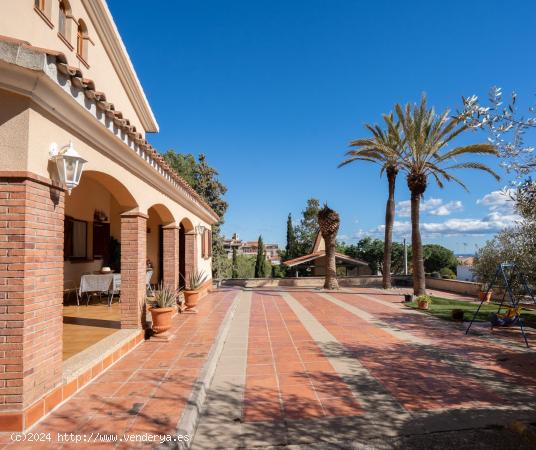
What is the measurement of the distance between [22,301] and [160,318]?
3.53 meters

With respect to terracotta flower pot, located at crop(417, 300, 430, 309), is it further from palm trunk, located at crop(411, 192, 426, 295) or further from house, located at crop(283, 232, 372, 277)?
house, located at crop(283, 232, 372, 277)

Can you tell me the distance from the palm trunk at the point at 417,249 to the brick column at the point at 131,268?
13.0m

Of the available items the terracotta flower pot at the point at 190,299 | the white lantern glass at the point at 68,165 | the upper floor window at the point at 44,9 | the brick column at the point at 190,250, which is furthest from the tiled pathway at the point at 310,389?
the upper floor window at the point at 44,9

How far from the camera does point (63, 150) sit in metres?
4.10

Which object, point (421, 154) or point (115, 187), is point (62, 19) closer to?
point (115, 187)

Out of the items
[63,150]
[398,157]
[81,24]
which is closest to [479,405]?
[63,150]

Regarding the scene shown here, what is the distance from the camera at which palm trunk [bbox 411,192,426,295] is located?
53.0ft

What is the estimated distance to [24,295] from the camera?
3.57 meters

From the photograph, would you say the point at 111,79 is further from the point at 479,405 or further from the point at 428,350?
the point at 479,405

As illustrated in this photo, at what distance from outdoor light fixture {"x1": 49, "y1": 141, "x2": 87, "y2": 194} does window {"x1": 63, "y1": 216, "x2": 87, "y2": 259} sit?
19.9 ft

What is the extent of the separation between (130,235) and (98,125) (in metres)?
2.47

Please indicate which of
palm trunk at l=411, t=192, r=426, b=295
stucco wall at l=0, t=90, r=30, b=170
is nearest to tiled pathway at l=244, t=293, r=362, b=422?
stucco wall at l=0, t=90, r=30, b=170

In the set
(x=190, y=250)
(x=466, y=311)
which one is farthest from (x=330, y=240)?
(x=190, y=250)

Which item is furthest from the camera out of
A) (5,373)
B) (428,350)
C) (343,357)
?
(428,350)
